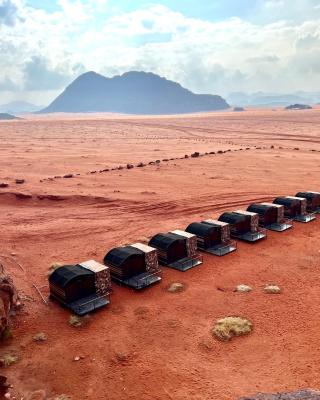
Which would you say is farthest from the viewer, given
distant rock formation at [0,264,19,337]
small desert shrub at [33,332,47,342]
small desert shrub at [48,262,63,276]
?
small desert shrub at [48,262,63,276]

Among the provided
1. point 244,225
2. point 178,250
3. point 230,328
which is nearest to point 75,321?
point 230,328

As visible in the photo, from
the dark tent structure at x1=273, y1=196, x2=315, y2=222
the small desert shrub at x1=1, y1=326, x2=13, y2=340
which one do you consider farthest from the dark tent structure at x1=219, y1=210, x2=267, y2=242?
the small desert shrub at x1=1, y1=326, x2=13, y2=340

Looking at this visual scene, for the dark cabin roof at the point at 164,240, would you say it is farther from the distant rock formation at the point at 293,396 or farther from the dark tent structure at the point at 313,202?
the dark tent structure at the point at 313,202

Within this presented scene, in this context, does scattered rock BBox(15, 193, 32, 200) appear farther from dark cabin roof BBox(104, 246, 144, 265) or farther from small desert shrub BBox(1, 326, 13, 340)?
small desert shrub BBox(1, 326, 13, 340)

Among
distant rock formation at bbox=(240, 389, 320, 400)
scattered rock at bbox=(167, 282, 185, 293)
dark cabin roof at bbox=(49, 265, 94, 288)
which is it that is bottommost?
distant rock formation at bbox=(240, 389, 320, 400)

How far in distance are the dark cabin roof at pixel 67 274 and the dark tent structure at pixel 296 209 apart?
81.4ft

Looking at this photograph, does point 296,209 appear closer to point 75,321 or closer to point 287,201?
point 287,201

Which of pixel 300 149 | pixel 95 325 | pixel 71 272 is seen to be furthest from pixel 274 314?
pixel 300 149

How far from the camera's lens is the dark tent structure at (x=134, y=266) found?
95.4ft

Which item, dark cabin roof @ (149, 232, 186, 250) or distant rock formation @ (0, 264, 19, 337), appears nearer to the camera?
distant rock formation @ (0, 264, 19, 337)

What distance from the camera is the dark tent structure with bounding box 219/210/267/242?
3766 centimetres

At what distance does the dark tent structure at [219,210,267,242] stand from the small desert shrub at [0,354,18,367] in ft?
74.0

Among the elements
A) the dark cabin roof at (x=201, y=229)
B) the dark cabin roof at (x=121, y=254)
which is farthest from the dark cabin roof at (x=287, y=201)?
the dark cabin roof at (x=121, y=254)

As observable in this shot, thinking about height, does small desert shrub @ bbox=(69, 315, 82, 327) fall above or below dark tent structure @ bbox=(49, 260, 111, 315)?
below
